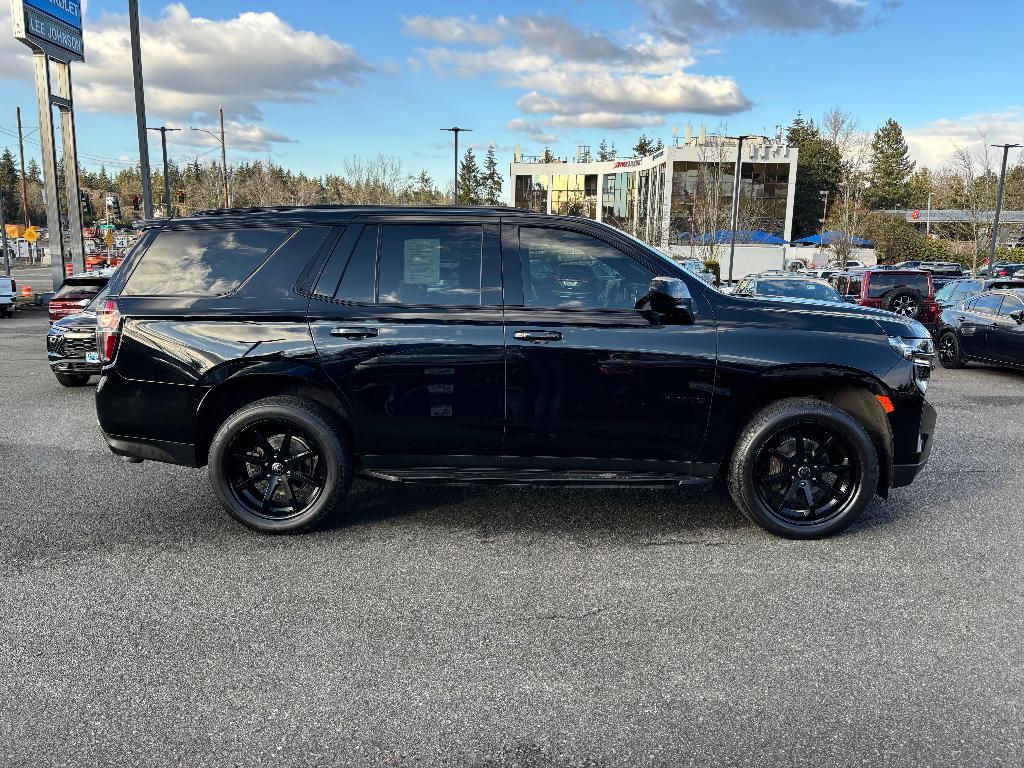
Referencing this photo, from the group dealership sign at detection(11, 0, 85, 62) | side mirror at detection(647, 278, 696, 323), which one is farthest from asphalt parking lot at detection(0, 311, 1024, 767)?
dealership sign at detection(11, 0, 85, 62)

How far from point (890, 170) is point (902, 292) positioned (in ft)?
357

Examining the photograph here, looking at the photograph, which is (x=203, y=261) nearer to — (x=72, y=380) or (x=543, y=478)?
(x=543, y=478)

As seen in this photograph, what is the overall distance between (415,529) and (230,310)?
174 cm

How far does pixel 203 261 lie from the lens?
4.90 metres

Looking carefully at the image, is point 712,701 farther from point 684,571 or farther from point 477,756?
point 684,571

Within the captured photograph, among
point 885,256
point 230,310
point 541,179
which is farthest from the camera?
point 541,179

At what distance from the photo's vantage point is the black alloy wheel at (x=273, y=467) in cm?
489

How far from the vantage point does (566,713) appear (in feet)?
9.95

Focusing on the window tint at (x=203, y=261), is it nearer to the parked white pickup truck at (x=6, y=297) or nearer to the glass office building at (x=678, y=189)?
the parked white pickup truck at (x=6, y=297)

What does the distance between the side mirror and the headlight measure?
1.24 meters

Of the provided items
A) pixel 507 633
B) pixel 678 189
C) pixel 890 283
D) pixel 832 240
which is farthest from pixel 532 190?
pixel 507 633

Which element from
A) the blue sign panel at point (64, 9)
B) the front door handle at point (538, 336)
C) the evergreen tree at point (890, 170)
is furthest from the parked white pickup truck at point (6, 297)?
the evergreen tree at point (890, 170)

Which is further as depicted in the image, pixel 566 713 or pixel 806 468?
pixel 806 468

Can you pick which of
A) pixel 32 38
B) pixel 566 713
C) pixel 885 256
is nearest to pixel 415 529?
pixel 566 713
